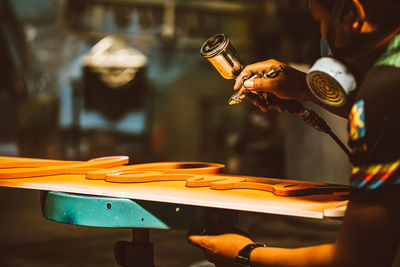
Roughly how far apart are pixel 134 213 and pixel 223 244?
30 centimetres

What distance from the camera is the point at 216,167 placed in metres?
1.90

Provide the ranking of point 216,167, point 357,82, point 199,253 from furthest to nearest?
point 199,253 < point 216,167 < point 357,82

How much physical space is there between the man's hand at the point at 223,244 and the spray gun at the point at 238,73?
492mm

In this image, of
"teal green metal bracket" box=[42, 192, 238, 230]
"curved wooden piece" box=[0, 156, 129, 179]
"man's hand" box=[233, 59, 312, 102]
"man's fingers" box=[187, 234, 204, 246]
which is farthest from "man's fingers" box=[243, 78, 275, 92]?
"curved wooden piece" box=[0, 156, 129, 179]

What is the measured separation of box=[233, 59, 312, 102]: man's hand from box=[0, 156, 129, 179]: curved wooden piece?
69 cm

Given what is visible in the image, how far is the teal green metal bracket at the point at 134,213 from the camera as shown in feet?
4.66

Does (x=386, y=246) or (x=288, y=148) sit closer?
(x=386, y=246)

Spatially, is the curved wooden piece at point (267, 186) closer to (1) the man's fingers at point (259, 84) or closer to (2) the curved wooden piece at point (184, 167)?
(2) the curved wooden piece at point (184, 167)

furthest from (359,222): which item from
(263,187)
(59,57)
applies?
(59,57)

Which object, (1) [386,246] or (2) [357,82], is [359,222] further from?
(2) [357,82]

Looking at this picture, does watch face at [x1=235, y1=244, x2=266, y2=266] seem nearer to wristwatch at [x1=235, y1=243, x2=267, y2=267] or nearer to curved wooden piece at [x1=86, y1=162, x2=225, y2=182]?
wristwatch at [x1=235, y1=243, x2=267, y2=267]

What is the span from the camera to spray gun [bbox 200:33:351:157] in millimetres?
1611

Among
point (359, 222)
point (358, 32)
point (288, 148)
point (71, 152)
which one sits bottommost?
point (71, 152)

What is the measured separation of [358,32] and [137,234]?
1077 millimetres
